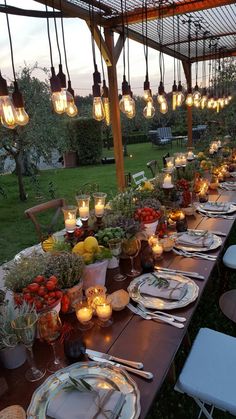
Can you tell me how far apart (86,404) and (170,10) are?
13.7 feet

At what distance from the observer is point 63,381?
1.11 metres

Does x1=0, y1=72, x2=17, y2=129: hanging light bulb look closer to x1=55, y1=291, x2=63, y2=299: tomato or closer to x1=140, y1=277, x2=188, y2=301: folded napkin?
x1=55, y1=291, x2=63, y2=299: tomato

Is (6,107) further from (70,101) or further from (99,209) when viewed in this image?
(99,209)

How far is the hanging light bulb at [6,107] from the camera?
156 centimetres

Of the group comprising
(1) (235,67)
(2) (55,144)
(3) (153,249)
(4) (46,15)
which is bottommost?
(3) (153,249)

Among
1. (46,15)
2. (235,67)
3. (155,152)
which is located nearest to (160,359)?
(46,15)

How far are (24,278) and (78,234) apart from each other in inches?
23.0

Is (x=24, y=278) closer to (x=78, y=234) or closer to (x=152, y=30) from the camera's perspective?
(x=78, y=234)

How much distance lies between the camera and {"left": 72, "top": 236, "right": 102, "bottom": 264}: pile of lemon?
1609 mm

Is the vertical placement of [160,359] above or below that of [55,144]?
below

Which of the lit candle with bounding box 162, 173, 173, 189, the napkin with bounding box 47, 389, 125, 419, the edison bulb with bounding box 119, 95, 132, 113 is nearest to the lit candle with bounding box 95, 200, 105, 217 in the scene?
the lit candle with bounding box 162, 173, 173, 189

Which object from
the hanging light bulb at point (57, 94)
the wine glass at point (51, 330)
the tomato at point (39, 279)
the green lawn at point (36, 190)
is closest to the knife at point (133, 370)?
the wine glass at point (51, 330)

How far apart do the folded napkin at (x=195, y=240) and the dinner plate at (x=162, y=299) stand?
0.44 meters

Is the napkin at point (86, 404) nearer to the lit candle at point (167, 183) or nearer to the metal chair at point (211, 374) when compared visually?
the metal chair at point (211, 374)
